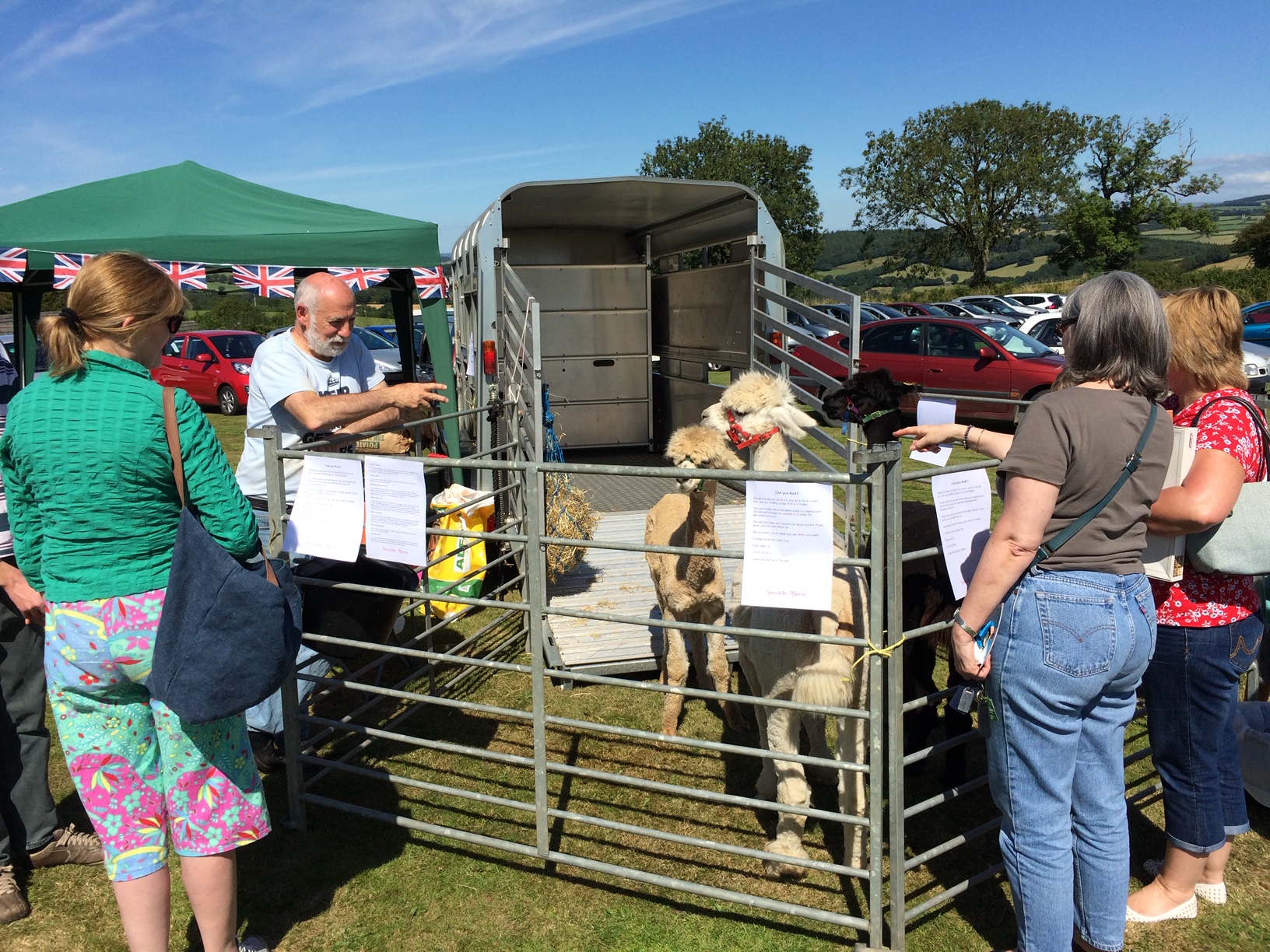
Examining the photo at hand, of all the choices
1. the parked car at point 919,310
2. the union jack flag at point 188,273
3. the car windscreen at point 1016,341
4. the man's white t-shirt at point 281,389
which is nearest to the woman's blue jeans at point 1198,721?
the man's white t-shirt at point 281,389

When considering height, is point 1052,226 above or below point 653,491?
above

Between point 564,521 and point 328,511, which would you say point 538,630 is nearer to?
point 328,511

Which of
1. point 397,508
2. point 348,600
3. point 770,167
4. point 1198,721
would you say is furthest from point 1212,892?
point 770,167

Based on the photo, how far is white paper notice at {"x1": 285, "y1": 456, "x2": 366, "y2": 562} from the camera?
309 centimetres

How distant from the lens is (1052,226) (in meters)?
52.2

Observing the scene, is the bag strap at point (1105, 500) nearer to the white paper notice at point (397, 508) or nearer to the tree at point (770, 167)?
the white paper notice at point (397, 508)

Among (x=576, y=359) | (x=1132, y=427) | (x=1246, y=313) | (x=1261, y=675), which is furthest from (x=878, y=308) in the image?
(x=1132, y=427)

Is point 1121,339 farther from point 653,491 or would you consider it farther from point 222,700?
point 653,491

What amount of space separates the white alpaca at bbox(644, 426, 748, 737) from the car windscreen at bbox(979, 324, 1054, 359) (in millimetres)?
10650

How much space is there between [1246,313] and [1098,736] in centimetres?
2167

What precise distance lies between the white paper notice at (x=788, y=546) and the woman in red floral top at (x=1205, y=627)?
92 centimetres

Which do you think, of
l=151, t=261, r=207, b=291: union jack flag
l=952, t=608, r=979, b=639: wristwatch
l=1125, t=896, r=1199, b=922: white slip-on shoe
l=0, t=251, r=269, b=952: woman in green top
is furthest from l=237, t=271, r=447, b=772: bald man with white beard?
l=151, t=261, r=207, b=291: union jack flag

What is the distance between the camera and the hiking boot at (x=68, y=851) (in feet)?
10.6

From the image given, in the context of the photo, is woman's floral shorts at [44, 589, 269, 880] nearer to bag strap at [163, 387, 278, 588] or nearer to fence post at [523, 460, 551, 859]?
bag strap at [163, 387, 278, 588]
